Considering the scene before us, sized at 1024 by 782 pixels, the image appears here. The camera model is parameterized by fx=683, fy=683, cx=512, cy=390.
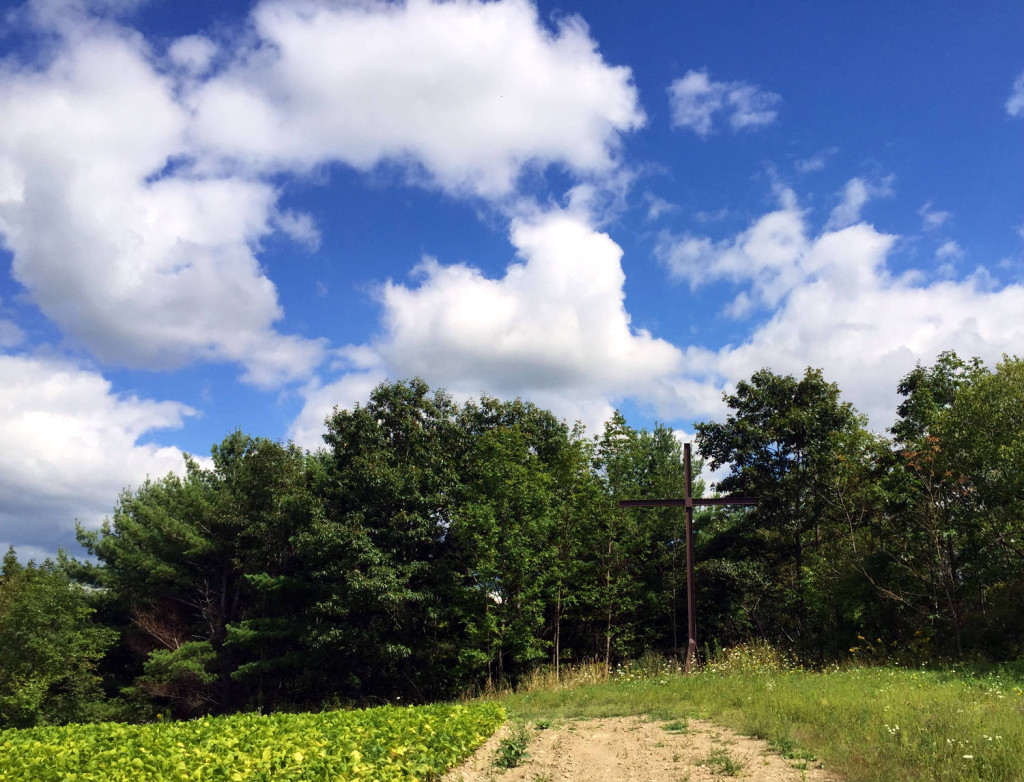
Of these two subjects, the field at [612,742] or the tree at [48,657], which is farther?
the tree at [48,657]

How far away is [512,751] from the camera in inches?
319

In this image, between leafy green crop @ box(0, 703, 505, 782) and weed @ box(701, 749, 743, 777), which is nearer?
leafy green crop @ box(0, 703, 505, 782)

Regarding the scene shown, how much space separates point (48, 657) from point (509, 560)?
1889 cm

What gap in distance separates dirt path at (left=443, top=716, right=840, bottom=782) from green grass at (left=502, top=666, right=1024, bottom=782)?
33cm

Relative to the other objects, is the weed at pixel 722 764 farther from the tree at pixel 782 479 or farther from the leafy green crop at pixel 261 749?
the tree at pixel 782 479

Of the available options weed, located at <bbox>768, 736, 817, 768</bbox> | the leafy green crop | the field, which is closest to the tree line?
the field

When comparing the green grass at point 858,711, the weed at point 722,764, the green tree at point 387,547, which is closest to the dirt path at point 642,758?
the weed at point 722,764

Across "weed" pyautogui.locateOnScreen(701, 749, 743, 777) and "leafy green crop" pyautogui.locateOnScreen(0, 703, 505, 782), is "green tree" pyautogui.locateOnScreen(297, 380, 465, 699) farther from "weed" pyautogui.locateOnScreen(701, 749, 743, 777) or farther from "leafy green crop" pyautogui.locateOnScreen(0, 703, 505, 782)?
"weed" pyautogui.locateOnScreen(701, 749, 743, 777)

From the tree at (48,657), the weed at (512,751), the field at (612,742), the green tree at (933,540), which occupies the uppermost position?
the green tree at (933,540)

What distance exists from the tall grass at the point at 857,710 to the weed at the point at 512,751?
166 cm

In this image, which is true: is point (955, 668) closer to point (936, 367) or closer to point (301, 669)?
point (936, 367)

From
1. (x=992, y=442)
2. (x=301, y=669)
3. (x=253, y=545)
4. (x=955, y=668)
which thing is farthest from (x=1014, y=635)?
(x=253, y=545)

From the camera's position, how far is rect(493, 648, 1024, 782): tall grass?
6492 mm

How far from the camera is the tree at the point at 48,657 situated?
2536 cm
